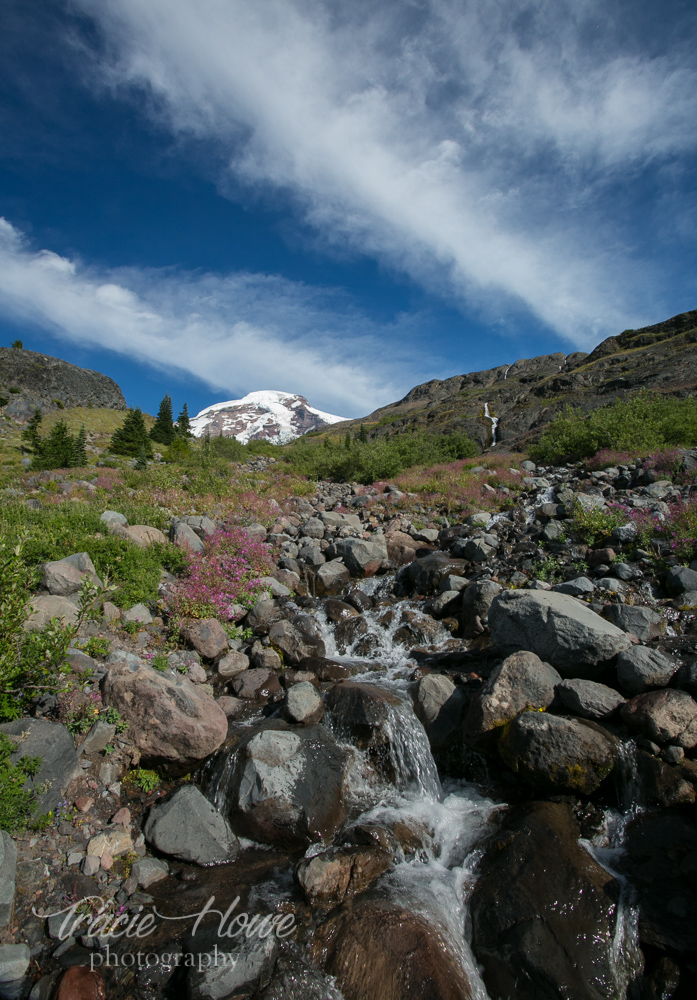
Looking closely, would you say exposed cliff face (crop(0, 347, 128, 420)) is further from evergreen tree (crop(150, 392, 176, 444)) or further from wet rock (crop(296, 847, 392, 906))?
wet rock (crop(296, 847, 392, 906))

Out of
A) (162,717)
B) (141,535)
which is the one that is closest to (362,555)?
Result: (141,535)

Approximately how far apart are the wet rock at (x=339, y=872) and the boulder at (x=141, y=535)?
23.4 ft

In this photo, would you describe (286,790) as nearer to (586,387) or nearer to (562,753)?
(562,753)

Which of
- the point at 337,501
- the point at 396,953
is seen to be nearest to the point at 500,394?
the point at 337,501

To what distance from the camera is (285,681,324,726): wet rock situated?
20.4 feet

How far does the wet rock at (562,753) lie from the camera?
4.59 m

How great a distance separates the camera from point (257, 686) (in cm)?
707

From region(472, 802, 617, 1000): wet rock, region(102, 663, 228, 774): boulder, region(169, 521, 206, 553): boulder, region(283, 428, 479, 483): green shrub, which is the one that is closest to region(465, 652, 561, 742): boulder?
region(472, 802, 617, 1000): wet rock

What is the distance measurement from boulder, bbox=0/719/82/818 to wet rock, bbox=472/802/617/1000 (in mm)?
4386

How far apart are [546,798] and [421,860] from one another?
160 cm

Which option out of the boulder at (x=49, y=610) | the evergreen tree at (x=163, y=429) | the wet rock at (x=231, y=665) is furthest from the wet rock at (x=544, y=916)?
the evergreen tree at (x=163, y=429)

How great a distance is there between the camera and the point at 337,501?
18.7 metres

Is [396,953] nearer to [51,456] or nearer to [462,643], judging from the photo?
[462,643]

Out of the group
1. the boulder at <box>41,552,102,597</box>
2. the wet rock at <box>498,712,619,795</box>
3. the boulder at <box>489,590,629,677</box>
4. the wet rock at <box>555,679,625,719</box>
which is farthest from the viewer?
the boulder at <box>41,552,102,597</box>
